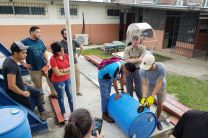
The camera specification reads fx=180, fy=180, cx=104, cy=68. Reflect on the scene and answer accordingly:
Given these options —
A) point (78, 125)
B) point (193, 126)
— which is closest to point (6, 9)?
point (78, 125)

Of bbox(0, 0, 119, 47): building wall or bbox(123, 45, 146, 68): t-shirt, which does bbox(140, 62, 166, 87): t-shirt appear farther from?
bbox(0, 0, 119, 47): building wall

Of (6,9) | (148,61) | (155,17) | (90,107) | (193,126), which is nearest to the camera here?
(193,126)

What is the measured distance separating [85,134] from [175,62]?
372 inches

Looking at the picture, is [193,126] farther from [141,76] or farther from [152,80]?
[141,76]

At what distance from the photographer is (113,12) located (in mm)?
15477

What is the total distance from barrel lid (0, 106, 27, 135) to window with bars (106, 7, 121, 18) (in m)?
13.7

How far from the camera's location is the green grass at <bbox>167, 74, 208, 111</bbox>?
5.21 m

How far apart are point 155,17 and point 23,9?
9.23 metres

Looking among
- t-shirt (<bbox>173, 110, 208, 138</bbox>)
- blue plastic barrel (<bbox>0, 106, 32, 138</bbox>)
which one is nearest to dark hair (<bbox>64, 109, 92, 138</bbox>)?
t-shirt (<bbox>173, 110, 208, 138</bbox>)

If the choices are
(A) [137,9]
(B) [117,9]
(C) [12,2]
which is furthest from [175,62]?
(C) [12,2]

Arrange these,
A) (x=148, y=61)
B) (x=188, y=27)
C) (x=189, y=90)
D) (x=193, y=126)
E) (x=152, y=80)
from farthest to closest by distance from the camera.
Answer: (x=188, y=27) < (x=189, y=90) < (x=152, y=80) < (x=148, y=61) < (x=193, y=126)

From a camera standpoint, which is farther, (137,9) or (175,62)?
(137,9)

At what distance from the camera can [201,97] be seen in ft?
18.6

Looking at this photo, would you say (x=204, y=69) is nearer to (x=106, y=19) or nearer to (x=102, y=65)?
(x=102, y=65)
